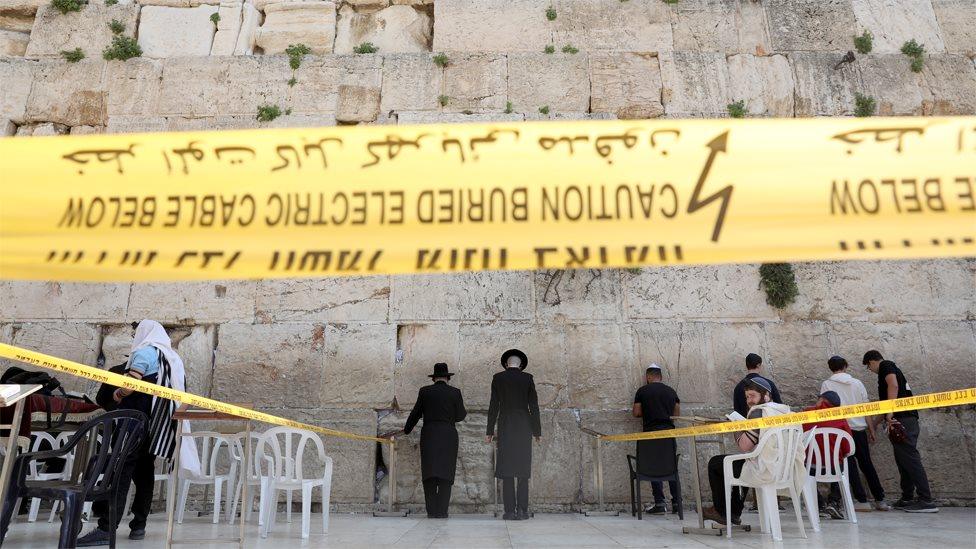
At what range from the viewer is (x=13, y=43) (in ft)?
28.6

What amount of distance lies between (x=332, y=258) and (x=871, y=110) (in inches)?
320

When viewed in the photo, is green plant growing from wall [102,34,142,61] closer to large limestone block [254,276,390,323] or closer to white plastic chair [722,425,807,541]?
large limestone block [254,276,390,323]

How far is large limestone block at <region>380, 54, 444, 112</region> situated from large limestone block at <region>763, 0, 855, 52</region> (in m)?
4.48

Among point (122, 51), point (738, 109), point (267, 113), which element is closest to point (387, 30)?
point (267, 113)

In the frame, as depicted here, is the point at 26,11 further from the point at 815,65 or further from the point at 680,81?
the point at 815,65

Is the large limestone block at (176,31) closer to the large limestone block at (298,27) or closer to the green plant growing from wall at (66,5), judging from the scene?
the large limestone block at (298,27)

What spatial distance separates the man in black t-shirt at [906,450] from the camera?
6188mm

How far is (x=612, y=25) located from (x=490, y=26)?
1.62 metres

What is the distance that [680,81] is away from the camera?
27.2ft

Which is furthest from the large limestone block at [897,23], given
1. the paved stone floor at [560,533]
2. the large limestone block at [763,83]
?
the paved stone floor at [560,533]

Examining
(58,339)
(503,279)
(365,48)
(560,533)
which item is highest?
(365,48)

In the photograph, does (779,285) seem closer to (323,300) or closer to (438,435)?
(438,435)

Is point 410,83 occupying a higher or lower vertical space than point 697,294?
higher

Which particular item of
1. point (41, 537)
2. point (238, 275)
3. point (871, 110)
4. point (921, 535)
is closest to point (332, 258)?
point (238, 275)
